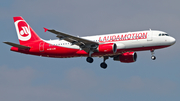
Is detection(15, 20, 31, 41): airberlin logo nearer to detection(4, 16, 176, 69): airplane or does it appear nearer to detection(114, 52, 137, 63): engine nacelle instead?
detection(4, 16, 176, 69): airplane

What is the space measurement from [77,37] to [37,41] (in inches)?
418

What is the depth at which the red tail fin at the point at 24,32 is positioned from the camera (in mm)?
70431

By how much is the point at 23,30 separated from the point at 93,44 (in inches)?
601

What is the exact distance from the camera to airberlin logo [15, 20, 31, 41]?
7081cm

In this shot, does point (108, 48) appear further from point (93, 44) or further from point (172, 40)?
point (172, 40)

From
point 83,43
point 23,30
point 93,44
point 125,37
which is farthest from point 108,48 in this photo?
point 23,30

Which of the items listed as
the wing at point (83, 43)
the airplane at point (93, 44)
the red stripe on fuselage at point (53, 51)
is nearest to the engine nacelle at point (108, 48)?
the airplane at point (93, 44)

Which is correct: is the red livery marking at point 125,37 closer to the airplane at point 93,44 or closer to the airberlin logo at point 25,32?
the airplane at point 93,44

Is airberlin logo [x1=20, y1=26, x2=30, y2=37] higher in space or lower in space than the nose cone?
higher

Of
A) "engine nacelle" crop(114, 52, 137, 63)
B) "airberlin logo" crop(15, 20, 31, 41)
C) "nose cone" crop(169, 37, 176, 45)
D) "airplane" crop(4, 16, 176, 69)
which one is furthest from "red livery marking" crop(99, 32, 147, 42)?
"airberlin logo" crop(15, 20, 31, 41)

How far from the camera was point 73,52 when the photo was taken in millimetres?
66188

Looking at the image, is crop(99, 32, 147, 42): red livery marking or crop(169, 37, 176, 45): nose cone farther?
crop(99, 32, 147, 42): red livery marking

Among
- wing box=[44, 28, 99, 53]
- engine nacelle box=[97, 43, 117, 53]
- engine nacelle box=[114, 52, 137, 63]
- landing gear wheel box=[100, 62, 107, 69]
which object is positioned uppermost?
wing box=[44, 28, 99, 53]

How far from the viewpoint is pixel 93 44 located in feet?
211
